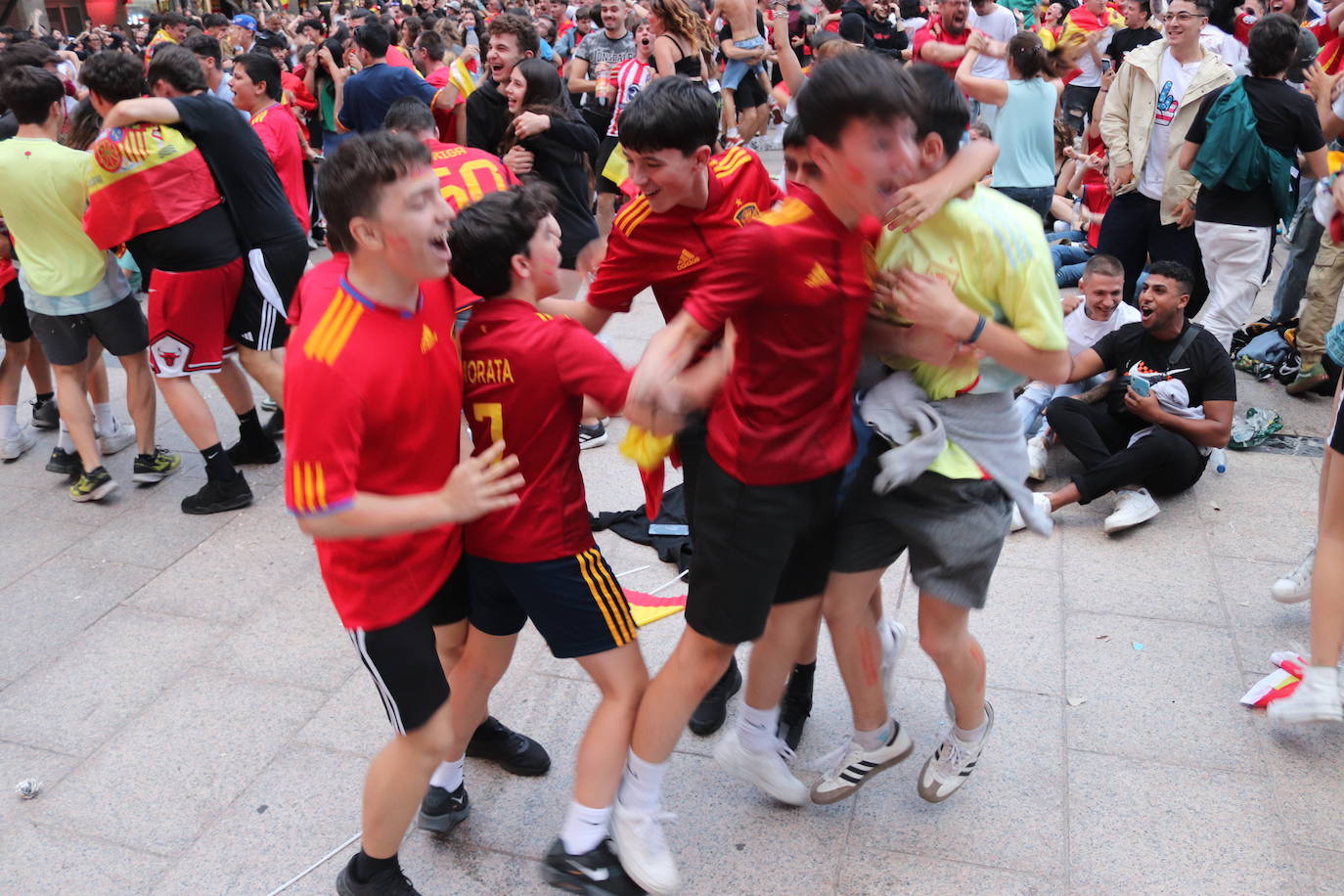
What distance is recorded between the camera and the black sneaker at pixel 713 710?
3305mm

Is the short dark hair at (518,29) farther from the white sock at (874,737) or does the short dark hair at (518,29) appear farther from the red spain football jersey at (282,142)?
the white sock at (874,737)

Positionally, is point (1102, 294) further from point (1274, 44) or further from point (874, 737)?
point (874, 737)

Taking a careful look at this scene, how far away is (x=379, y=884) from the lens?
2564mm

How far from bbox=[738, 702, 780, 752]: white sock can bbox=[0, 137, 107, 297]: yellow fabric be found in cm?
400

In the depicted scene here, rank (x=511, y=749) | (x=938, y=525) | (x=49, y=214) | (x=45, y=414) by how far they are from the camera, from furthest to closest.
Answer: (x=45, y=414), (x=49, y=214), (x=511, y=749), (x=938, y=525)

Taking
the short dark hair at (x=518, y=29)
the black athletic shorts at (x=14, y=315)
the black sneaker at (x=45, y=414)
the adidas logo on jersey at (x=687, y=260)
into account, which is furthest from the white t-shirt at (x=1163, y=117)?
the black sneaker at (x=45, y=414)

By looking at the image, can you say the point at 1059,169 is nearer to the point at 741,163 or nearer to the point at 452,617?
the point at 741,163

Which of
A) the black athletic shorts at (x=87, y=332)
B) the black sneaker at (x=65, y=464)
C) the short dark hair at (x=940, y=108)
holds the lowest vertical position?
the black sneaker at (x=65, y=464)

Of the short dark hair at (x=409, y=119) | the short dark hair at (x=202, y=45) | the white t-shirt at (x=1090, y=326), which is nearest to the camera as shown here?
the short dark hair at (x=409, y=119)

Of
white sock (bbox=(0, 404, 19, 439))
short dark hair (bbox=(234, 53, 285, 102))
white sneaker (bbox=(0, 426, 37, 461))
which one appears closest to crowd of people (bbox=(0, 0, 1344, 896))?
white sock (bbox=(0, 404, 19, 439))

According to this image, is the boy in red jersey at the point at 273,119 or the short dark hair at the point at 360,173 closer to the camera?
the short dark hair at the point at 360,173

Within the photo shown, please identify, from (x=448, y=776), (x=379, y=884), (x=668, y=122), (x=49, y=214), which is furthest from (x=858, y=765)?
(x=49, y=214)

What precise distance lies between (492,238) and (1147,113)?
525 cm

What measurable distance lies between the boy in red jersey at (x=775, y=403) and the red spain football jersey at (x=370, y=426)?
449 mm
